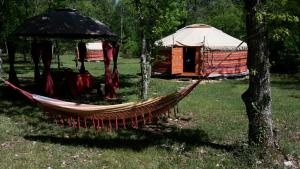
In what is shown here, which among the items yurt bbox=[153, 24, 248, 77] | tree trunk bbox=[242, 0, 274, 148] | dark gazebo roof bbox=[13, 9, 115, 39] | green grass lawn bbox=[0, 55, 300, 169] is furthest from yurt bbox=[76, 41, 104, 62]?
tree trunk bbox=[242, 0, 274, 148]

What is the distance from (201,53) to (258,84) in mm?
15249

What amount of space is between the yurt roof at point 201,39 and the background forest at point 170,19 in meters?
0.79

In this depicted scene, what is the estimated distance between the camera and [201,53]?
22.0 meters

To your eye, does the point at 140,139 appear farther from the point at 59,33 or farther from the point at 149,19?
the point at 59,33

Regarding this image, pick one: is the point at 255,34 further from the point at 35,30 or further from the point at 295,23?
the point at 35,30

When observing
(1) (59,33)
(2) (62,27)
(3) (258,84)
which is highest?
(2) (62,27)

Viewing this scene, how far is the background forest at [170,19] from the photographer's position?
22.1 ft

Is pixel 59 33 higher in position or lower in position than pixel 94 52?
higher

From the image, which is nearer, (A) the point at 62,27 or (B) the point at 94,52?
(A) the point at 62,27

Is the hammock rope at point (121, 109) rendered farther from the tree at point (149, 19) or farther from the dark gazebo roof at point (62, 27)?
the dark gazebo roof at point (62, 27)

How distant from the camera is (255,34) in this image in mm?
6766

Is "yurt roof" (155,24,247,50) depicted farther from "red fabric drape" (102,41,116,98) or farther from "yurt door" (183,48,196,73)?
"red fabric drape" (102,41,116,98)

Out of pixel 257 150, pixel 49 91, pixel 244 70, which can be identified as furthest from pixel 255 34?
pixel 244 70

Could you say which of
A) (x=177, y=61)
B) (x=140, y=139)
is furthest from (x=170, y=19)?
(x=177, y=61)
